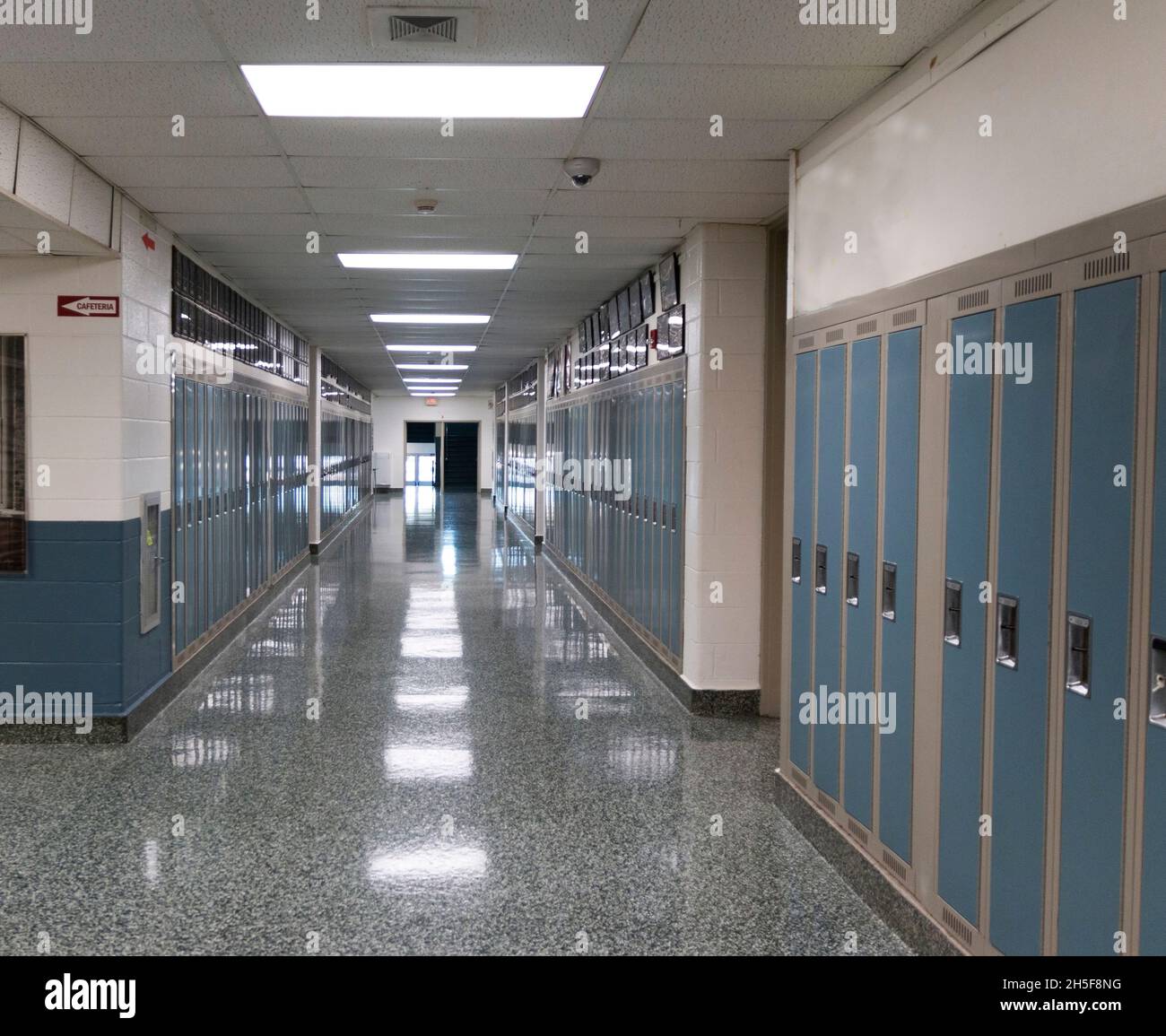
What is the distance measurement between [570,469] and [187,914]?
8969 millimetres

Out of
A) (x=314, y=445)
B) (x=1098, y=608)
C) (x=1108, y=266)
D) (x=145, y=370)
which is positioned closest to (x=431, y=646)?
(x=145, y=370)

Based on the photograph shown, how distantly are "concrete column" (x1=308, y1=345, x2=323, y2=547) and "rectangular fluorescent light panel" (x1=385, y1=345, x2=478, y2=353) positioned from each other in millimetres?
1013

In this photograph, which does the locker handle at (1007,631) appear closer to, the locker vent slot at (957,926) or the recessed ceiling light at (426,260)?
the locker vent slot at (957,926)

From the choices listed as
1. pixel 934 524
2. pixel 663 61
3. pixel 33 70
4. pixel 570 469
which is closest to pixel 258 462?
pixel 570 469

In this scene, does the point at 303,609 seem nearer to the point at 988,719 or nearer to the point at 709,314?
the point at 709,314

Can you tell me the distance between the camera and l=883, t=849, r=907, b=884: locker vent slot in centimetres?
339

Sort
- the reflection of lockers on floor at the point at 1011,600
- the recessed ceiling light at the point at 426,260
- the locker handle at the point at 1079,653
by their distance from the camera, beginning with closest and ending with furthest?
the reflection of lockers on floor at the point at 1011,600, the locker handle at the point at 1079,653, the recessed ceiling light at the point at 426,260

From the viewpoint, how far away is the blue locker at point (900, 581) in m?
3.37

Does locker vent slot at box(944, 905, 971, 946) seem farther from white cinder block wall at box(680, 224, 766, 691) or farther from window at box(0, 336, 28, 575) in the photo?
window at box(0, 336, 28, 575)

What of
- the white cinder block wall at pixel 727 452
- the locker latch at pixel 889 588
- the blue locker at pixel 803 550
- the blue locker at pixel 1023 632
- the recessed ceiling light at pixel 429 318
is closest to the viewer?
the blue locker at pixel 1023 632

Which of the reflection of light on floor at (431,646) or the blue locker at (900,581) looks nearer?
the blue locker at (900,581)

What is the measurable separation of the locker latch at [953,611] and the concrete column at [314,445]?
1218cm
